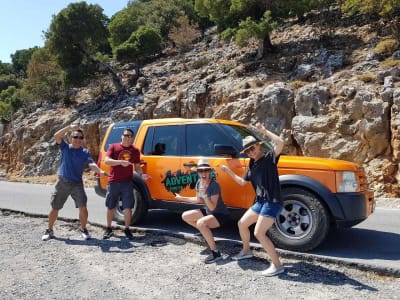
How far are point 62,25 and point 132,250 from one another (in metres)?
24.1

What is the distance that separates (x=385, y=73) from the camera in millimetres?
14766

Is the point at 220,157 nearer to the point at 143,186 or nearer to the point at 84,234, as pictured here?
the point at 143,186

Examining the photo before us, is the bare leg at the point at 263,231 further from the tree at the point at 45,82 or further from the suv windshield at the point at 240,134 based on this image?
the tree at the point at 45,82

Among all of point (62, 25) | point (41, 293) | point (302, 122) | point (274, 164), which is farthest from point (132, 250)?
→ point (62, 25)

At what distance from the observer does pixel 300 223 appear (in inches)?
213

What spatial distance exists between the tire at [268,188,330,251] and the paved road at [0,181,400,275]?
0.18 meters

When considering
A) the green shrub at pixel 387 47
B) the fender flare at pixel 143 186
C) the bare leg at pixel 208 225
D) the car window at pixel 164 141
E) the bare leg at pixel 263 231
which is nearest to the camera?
the bare leg at pixel 263 231

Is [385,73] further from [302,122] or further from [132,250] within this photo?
[132,250]

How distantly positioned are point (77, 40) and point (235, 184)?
77.7 feet

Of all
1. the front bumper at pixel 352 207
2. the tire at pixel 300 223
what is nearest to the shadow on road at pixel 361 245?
the tire at pixel 300 223

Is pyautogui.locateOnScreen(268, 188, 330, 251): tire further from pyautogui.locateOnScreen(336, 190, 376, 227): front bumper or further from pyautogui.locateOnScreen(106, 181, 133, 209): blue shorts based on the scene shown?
pyautogui.locateOnScreen(106, 181, 133, 209): blue shorts

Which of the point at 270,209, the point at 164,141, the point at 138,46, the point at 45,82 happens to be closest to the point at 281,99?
the point at 164,141

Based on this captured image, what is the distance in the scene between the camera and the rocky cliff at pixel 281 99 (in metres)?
13.7

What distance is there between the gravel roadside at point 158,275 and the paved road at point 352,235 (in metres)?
0.31
